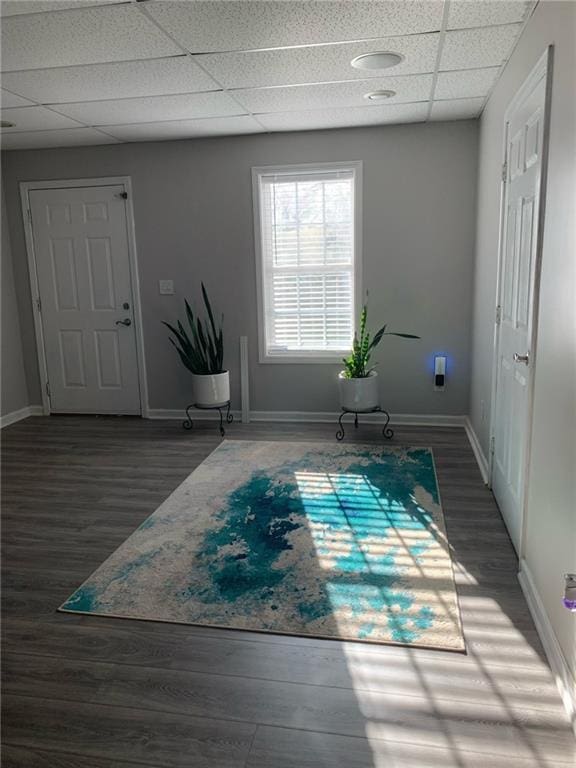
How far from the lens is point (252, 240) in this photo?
15.1 ft

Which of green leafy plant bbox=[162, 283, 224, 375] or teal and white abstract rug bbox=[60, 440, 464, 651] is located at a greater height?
green leafy plant bbox=[162, 283, 224, 375]

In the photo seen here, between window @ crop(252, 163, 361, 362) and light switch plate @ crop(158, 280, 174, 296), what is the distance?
0.77 metres

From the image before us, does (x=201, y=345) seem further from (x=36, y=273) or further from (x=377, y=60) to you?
(x=377, y=60)

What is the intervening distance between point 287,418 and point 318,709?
319 cm

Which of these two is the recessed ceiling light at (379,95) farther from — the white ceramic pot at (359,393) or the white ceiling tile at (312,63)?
the white ceramic pot at (359,393)

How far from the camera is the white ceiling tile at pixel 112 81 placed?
2.86 meters

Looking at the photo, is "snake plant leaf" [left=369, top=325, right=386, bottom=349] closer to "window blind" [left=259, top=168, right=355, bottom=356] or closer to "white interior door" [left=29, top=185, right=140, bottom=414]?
"window blind" [left=259, top=168, right=355, bottom=356]

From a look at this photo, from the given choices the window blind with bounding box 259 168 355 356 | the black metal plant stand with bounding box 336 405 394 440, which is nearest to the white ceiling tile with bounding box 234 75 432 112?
the window blind with bounding box 259 168 355 356

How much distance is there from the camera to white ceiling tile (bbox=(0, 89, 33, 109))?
3.22 metres

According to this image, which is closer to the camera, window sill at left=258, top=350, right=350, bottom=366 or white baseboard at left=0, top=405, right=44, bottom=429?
window sill at left=258, top=350, right=350, bottom=366

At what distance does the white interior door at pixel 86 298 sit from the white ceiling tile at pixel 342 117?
4.93ft

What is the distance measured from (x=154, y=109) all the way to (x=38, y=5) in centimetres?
151

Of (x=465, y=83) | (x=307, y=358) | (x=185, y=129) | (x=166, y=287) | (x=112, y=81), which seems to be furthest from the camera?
(x=166, y=287)

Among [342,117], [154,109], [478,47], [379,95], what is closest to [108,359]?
[154,109]
